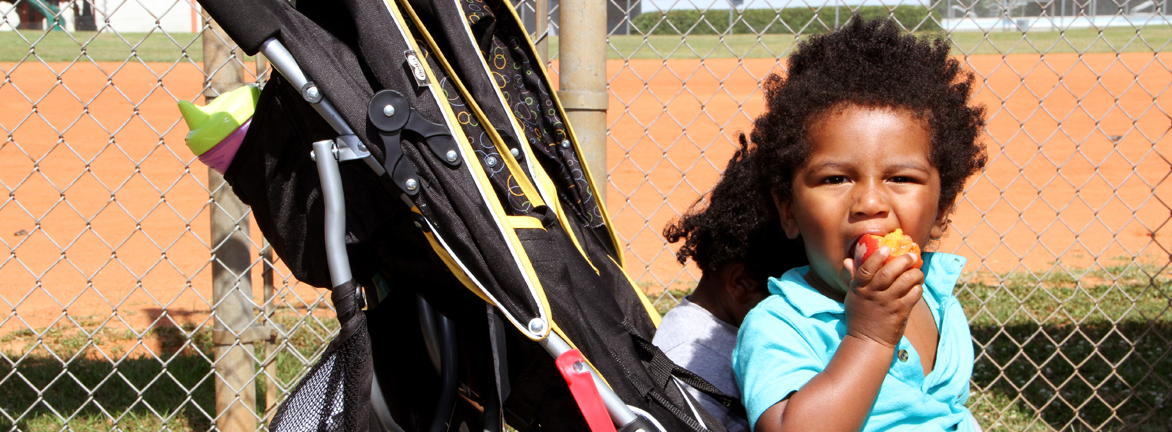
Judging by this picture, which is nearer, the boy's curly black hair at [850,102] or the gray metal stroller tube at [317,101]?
the gray metal stroller tube at [317,101]

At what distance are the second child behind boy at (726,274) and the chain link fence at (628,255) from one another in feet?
0.73

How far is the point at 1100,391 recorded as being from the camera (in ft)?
12.1

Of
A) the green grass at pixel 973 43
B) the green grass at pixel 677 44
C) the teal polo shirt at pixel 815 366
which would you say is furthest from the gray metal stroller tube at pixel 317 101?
the green grass at pixel 973 43

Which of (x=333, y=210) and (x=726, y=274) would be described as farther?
(x=726, y=274)

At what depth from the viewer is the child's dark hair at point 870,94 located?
1.69 m

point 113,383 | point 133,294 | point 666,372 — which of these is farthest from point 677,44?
point 666,372

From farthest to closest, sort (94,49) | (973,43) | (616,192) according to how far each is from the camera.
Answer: (973,43) → (94,49) → (616,192)

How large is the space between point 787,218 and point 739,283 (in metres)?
0.31

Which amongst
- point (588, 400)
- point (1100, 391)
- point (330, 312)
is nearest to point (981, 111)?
point (588, 400)

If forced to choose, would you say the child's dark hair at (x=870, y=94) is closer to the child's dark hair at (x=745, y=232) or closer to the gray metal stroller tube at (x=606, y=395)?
the child's dark hair at (x=745, y=232)

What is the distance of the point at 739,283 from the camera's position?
2.08 m

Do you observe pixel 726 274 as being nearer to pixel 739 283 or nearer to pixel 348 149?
pixel 739 283

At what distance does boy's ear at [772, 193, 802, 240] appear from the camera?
5.90 ft

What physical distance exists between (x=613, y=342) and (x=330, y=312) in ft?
10.9
